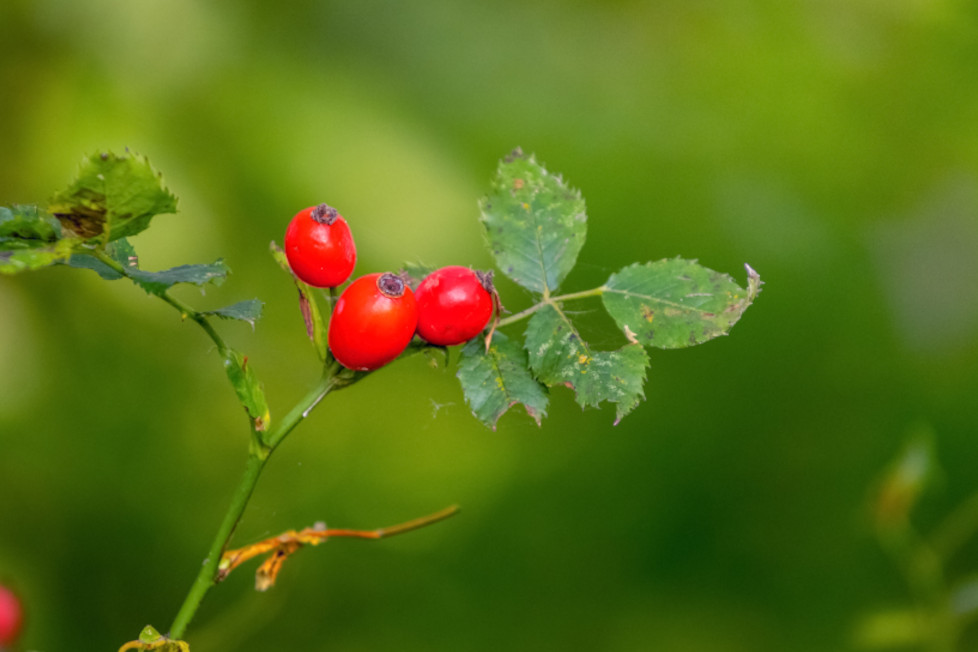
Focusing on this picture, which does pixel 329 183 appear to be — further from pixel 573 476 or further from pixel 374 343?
pixel 374 343

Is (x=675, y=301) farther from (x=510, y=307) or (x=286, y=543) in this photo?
(x=510, y=307)

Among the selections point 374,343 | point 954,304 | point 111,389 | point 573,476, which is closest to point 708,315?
point 374,343

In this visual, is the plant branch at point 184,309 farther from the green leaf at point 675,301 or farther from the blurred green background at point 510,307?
the blurred green background at point 510,307

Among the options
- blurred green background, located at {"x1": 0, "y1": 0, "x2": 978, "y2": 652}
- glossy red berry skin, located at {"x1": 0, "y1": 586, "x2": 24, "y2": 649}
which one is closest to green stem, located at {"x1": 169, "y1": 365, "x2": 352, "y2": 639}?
glossy red berry skin, located at {"x1": 0, "y1": 586, "x2": 24, "y2": 649}

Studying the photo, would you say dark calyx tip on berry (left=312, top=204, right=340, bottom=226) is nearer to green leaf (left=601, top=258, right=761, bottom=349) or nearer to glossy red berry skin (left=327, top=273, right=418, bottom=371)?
glossy red berry skin (left=327, top=273, right=418, bottom=371)

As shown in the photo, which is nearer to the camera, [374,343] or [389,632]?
[374,343]

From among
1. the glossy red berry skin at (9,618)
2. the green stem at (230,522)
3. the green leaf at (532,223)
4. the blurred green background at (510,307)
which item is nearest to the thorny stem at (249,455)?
the green stem at (230,522)

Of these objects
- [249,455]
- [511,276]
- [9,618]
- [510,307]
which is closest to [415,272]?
[511,276]
